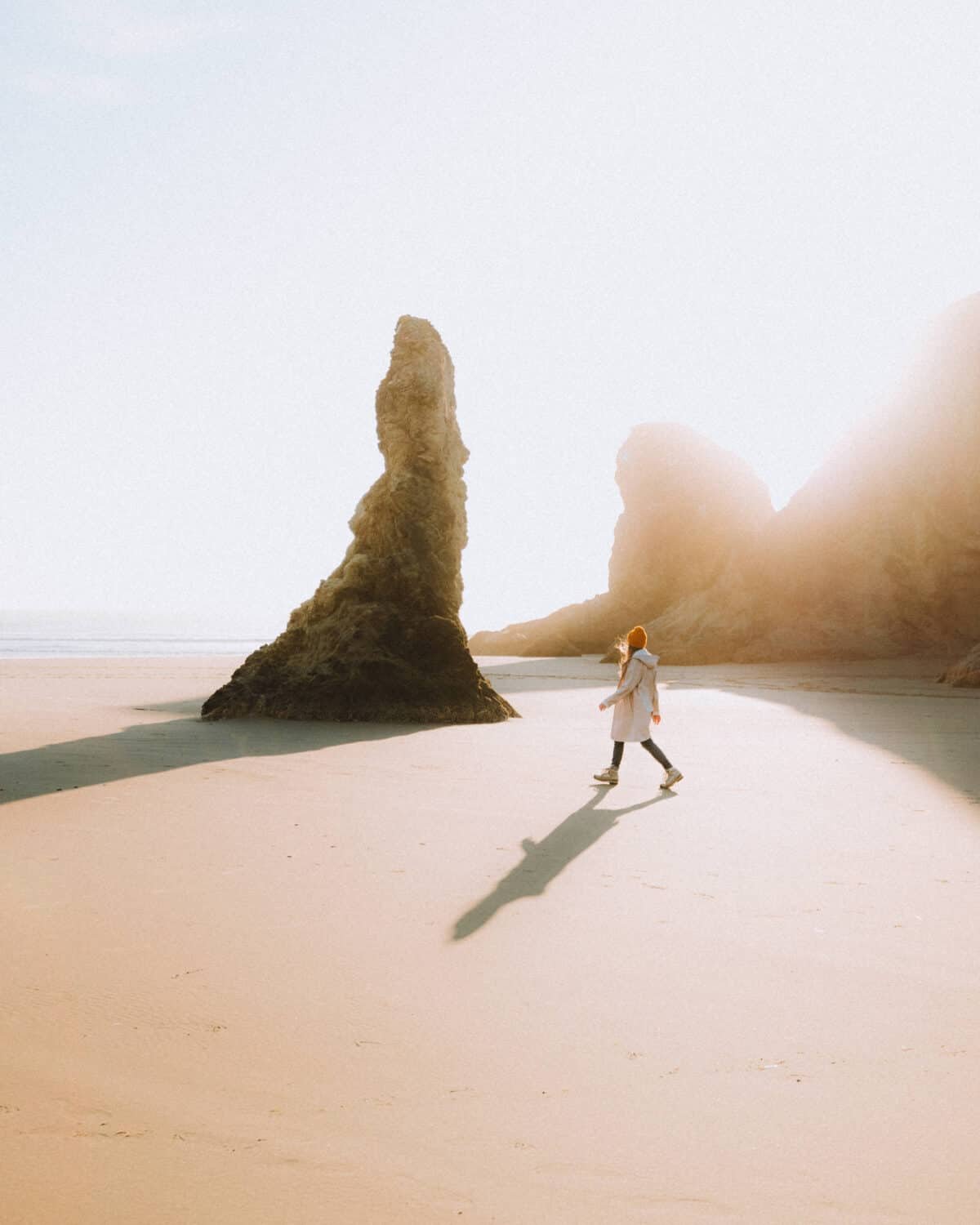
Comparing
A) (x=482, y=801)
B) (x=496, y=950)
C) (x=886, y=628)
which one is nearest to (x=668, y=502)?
(x=886, y=628)

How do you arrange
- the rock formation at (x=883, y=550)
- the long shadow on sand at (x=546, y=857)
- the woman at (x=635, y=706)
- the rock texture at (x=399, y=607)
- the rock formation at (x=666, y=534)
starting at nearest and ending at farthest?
the long shadow on sand at (x=546, y=857)
the woman at (x=635, y=706)
the rock texture at (x=399, y=607)
the rock formation at (x=883, y=550)
the rock formation at (x=666, y=534)

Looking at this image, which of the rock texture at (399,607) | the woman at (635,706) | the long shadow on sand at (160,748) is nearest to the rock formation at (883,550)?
the rock texture at (399,607)

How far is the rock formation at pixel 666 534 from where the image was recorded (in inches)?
2053

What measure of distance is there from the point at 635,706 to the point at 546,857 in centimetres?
379

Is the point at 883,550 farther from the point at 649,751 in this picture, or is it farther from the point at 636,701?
the point at 649,751

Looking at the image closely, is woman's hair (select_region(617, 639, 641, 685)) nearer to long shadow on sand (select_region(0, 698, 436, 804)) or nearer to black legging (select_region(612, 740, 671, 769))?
black legging (select_region(612, 740, 671, 769))

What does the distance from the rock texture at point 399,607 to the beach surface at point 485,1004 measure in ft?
19.8

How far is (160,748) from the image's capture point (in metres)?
11.0

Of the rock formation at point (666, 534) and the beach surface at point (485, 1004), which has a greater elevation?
the rock formation at point (666, 534)

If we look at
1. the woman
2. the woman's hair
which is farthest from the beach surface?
the woman's hair

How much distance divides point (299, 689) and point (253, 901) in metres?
9.93

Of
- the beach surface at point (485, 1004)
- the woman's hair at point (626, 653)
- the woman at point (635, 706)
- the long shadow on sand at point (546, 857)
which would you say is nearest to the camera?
the beach surface at point (485, 1004)

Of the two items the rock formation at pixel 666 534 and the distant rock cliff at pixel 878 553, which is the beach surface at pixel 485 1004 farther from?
the rock formation at pixel 666 534

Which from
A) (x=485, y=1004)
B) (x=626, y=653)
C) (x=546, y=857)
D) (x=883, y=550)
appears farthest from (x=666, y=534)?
(x=485, y=1004)
